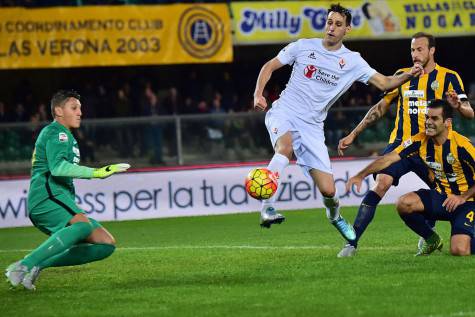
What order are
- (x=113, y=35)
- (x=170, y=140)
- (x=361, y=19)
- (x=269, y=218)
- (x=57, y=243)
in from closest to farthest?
(x=57, y=243) < (x=269, y=218) < (x=170, y=140) < (x=113, y=35) < (x=361, y=19)

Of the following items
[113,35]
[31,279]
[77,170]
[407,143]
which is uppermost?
[113,35]

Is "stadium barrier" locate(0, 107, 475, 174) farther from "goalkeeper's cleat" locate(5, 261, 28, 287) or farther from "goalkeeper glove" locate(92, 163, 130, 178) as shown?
"goalkeeper glove" locate(92, 163, 130, 178)

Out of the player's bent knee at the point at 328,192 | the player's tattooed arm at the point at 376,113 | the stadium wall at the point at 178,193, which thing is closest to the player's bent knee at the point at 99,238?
the player's bent knee at the point at 328,192

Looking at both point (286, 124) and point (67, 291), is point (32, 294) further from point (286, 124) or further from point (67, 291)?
point (286, 124)

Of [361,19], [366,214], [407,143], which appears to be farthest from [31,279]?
[361,19]

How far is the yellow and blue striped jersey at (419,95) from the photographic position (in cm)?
1095

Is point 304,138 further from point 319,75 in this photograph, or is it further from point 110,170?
point 110,170

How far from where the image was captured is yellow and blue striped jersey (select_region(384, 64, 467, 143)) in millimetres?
10953

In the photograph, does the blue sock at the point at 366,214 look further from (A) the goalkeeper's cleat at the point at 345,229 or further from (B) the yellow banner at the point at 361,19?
(B) the yellow banner at the point at 361,19

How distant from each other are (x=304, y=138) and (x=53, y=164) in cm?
276

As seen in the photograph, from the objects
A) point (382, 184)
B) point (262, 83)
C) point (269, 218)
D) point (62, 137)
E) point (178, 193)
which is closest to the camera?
point (62, 137)

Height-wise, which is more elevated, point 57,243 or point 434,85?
point 434,85

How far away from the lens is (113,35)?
68.3 feet

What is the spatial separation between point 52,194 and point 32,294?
0.83 m
